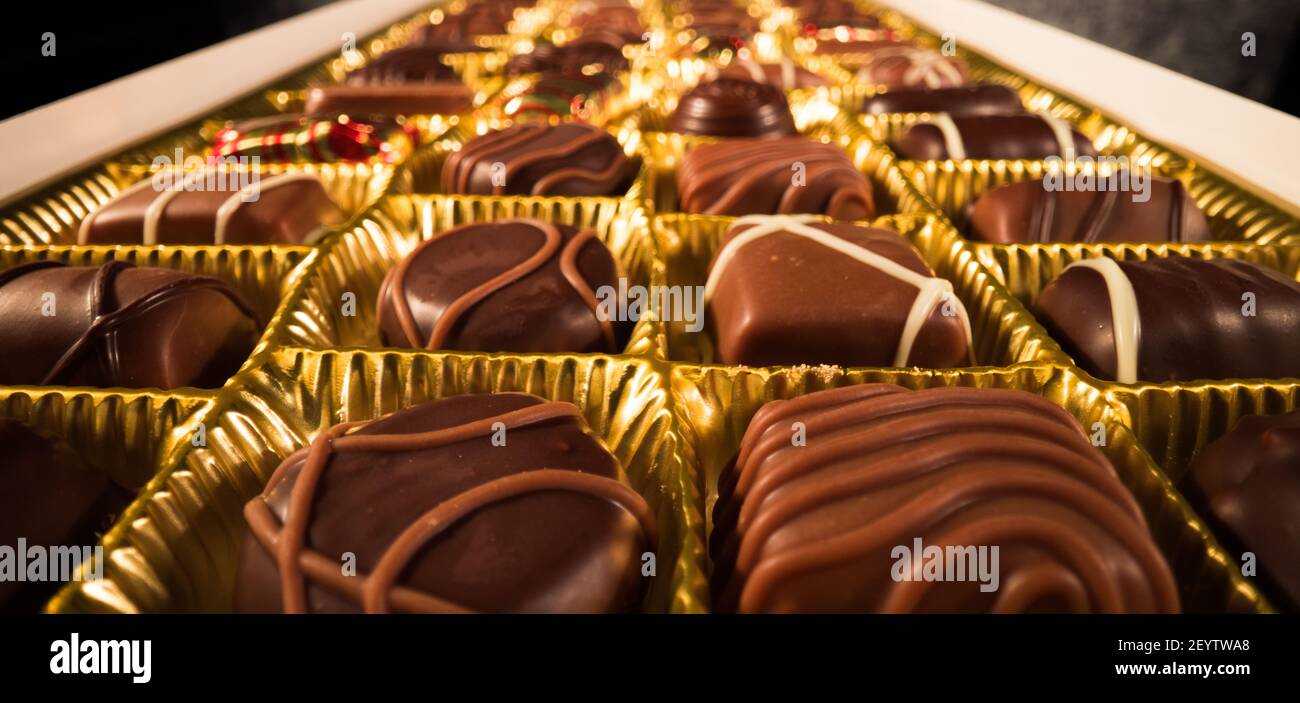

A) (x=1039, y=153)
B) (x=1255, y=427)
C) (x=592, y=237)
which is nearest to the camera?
(x=1255, y=427)

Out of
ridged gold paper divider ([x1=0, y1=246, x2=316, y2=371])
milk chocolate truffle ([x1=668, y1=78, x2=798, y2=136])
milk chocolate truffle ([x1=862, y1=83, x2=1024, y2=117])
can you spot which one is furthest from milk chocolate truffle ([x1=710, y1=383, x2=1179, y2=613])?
milk chocolate truffle ([x1=862, y1=83, x2=1024, y2=117])

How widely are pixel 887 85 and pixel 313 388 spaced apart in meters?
2.34

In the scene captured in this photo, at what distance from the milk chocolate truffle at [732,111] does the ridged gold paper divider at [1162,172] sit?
0.28 m

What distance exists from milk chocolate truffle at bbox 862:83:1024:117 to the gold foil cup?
1.70 meters

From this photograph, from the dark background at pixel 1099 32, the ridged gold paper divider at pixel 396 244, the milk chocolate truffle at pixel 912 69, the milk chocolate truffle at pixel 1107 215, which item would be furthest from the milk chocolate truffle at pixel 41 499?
the milk chocolate truffle at pixel 912 69

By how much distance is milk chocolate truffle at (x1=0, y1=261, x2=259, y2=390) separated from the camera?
1284 millimetres

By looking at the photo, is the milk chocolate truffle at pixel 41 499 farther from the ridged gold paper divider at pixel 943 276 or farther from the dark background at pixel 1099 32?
the dark background at pixel 1099 32

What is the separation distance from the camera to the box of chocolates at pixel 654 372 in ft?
2.94

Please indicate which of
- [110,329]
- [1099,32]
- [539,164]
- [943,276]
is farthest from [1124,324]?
[1099,32]

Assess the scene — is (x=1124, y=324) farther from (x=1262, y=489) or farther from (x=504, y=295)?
(x=504, y=295)
